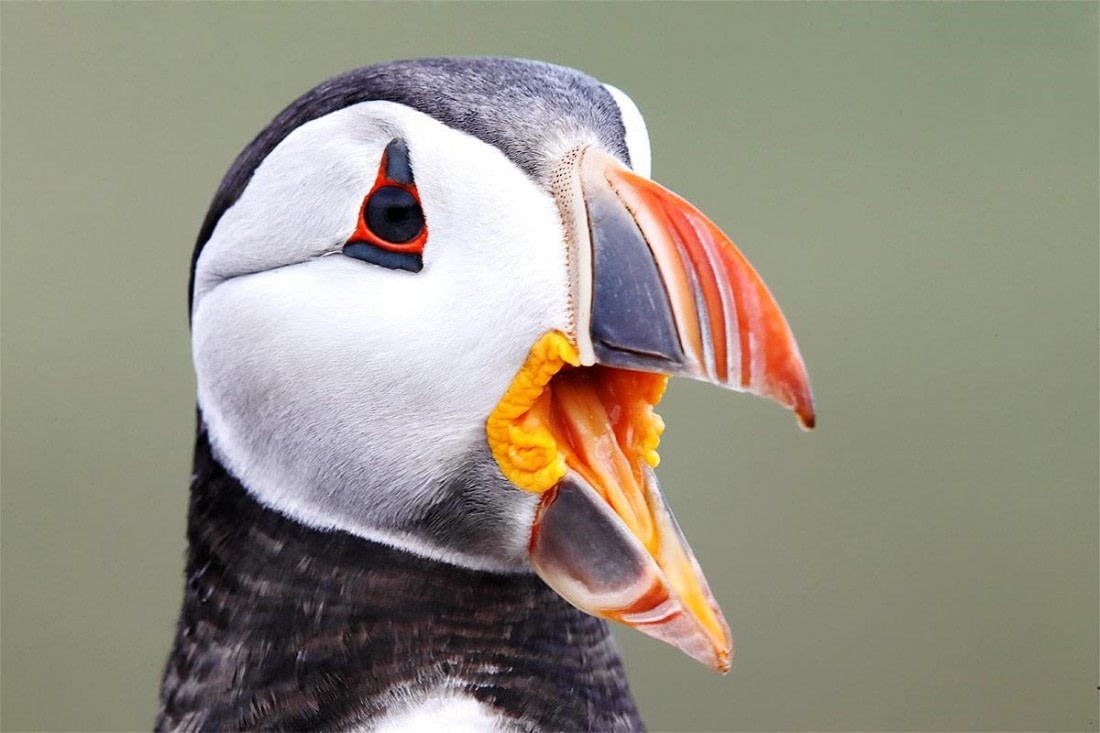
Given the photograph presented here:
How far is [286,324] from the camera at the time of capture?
1.01 meters

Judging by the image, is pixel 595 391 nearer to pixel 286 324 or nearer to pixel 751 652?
pixel 286 324

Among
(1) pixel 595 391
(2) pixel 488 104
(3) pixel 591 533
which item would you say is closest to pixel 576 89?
(2) pixel 488 104

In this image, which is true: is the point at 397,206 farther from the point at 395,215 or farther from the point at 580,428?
the point at 580,428

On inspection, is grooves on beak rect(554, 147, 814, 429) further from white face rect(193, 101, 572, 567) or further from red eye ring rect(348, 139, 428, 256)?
red eye ring rect(348, 139, 428, 256)

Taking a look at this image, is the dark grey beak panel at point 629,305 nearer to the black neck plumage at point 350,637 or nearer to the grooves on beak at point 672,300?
the grooves on beak at point 672,300

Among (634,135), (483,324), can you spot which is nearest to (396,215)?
(483,324)

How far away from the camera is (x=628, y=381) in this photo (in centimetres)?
104

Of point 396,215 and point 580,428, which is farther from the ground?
point 396,215

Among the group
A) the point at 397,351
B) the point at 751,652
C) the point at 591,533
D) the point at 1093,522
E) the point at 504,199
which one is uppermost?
the point at 504,199

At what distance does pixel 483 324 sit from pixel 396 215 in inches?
4.9

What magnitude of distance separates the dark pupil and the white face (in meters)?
0.01

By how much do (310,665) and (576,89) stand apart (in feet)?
1.93

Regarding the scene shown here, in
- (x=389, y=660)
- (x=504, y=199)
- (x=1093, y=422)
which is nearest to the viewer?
(x=504, y=199)

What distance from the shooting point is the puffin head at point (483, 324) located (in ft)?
2.96
